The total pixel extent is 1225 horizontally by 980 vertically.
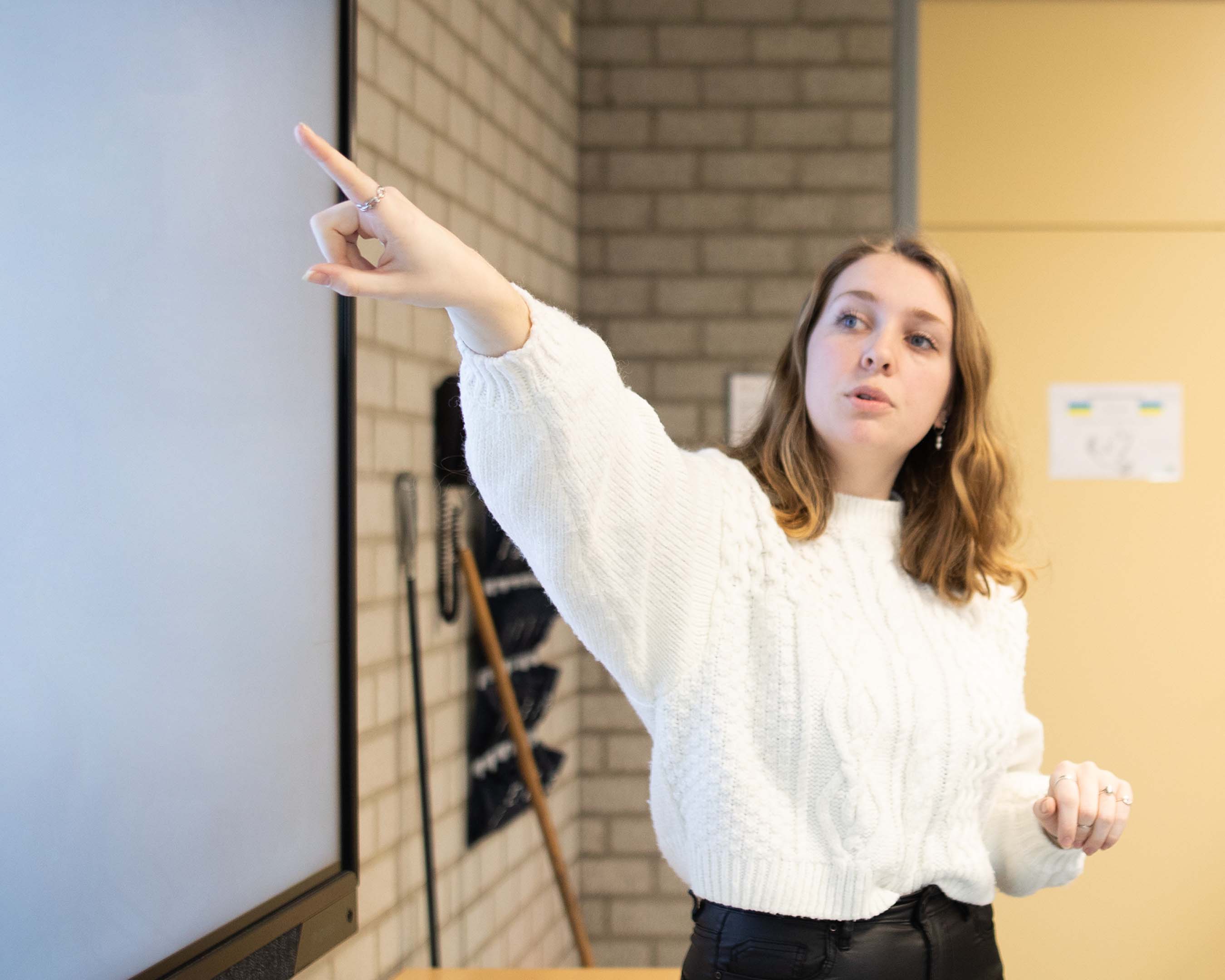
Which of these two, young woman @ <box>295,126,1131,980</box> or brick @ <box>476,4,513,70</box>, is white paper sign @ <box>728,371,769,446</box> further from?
young woman @ <box>295,126,1131,980</box>

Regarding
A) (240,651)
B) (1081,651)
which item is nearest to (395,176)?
(240,651)

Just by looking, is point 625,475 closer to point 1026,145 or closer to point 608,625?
point 608,625

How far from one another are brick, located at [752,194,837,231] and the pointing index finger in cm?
275

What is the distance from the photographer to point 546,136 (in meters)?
3.23

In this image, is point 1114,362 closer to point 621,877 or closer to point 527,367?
point 621,877

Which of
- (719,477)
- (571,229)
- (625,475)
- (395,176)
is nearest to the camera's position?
(625,475)

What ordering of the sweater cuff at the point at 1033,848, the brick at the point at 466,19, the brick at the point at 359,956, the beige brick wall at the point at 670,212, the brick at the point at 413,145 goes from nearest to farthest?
1. the sweater cuff at the point at 1033,848
2. the brick at the point at 359,956
3. the brick at the point at 413,145
4. the brick at the point at 466,19
5. the beige brick wall at the point at 670,212

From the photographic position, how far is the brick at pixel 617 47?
3547 mm

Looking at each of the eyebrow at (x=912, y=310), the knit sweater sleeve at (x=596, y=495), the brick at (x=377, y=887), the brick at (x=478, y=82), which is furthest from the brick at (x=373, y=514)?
the brick at (x=478, y=82)

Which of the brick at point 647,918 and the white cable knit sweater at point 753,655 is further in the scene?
the brick at point 647,918

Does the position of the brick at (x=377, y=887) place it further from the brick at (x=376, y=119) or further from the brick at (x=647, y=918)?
the brick at (x=647, y=918)

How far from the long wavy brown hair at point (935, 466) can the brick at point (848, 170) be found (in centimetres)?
189

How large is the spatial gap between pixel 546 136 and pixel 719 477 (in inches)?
80.9

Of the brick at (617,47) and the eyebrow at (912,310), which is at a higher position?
the brick at (617,47)
